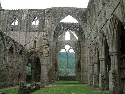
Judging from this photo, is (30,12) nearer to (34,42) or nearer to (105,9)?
(34,42)

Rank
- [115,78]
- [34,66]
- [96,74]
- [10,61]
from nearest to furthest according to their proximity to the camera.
A: [115,78], [96,74], [10,61], [34,66]

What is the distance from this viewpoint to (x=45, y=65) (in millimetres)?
27188

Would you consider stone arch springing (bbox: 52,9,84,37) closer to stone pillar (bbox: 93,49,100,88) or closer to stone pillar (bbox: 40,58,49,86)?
stone pillar (bbox: 40,58,49,86)

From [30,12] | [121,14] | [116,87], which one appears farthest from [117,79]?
[30,12]

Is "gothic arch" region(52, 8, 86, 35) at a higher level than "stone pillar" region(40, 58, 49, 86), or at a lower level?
higher

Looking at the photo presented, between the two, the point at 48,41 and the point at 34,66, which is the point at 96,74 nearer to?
the point at 48,41

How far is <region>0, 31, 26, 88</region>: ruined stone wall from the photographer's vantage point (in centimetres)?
2011

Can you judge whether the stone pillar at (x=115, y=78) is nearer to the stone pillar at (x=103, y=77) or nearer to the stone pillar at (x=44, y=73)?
the stone pillar at (x=103, y=77)

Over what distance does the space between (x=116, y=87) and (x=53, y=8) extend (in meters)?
18.9

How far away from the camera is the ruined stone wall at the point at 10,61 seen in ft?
66.0

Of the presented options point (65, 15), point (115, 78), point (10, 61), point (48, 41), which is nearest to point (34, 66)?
point (48, 41)

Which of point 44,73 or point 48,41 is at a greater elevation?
point 48,41

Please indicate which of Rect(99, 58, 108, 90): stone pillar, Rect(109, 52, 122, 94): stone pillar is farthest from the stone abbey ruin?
Rect(109, 52, 122, 94): stone pillar

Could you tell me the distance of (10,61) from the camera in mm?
23250
